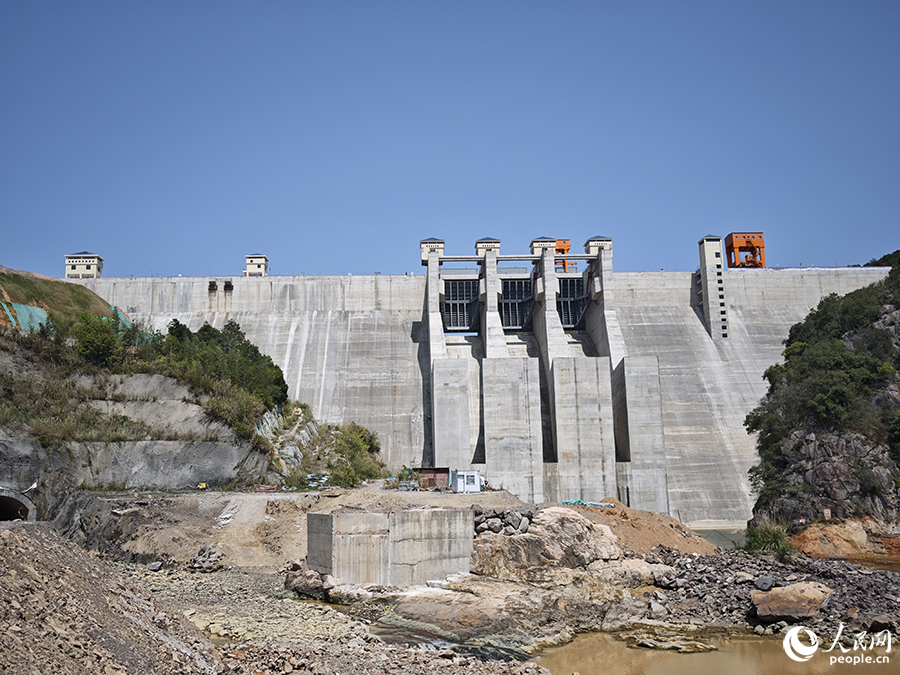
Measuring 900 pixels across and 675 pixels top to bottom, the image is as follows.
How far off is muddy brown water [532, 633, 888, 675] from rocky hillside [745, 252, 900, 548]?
54.1 feet

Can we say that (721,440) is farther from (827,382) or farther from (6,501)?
(6,501)

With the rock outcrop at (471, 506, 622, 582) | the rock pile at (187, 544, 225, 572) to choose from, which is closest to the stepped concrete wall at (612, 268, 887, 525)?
the rock outcrop at (471, 506, 622, 582)

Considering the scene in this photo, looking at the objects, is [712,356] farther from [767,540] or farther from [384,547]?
[384,547]

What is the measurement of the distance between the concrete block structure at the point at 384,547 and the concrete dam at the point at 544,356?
1851 centimetres

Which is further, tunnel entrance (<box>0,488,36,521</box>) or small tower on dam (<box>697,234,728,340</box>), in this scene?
small tower on dam (<box>697,234,728,340</box>)

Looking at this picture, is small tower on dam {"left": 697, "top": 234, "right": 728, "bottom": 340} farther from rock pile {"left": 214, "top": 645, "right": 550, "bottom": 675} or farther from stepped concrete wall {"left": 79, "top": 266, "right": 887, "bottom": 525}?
rock pile {"left": 214, "top": 645, "right": 550, "bottom": 675}

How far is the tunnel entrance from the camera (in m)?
24.2

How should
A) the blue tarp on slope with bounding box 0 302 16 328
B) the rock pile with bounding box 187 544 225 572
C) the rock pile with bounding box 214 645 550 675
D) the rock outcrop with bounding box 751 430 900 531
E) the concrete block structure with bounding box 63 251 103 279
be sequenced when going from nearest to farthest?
the rock pile with bounding box 214 645 550 675, the rock pile with bounding box 187 544 225 572, the rock outcrop with bounding box 751 430 900 531, the blue tarp on slope with bounding box 0 302 16 328, the concrete block structure with bounding box 63 251 103 279

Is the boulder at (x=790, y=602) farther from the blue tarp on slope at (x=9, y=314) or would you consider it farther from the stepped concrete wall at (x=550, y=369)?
the blue tarp on slope at (x=9, y=314)

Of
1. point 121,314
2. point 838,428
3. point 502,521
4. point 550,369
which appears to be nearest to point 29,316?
point 121,314

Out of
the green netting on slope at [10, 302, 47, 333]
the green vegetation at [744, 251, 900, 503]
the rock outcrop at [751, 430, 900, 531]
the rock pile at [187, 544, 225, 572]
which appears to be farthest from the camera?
the green netting on slope at [10, 302, 47, 333]

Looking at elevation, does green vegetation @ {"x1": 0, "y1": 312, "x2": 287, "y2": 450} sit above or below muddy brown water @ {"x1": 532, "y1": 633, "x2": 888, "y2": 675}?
above

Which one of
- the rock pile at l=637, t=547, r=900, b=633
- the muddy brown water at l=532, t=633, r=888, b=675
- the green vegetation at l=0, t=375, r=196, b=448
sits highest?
the green vegetation at l=0, t=375, r=196, b=448

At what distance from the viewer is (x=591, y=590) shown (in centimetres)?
1862
